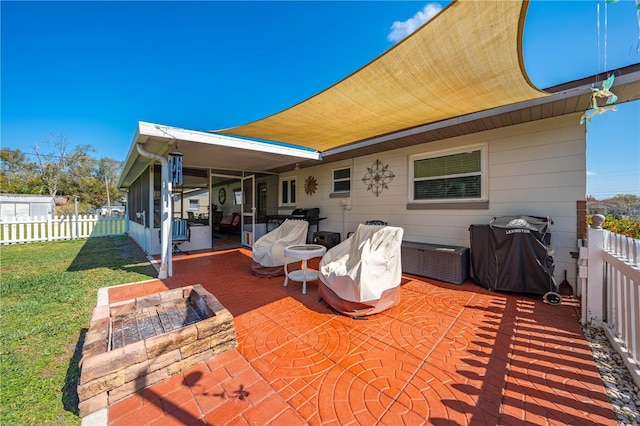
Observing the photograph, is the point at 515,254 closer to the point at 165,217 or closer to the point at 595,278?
the point at 595,278

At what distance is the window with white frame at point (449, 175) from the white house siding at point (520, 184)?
0.14 m

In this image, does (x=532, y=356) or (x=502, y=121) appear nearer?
(x=532, y=356)

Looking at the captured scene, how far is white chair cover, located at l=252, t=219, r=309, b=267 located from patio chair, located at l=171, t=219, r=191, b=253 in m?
2.92

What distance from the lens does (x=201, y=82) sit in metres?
10.9

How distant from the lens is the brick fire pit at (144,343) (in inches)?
65.5

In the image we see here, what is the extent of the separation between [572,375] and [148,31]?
1179cm

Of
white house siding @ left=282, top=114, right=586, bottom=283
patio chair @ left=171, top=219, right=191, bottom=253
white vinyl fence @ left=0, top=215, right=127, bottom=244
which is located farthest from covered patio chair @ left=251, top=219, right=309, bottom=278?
white vinyl fence @ left=0, top=215, right=127, bottom=244

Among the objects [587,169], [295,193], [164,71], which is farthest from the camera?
[164,71]

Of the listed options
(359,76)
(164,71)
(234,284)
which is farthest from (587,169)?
(164,71)

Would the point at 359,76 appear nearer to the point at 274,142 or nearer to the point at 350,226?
the point at 274,142

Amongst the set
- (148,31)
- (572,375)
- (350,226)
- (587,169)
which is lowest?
(572,375)

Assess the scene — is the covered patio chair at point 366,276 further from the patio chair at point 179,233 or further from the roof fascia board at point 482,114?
the patio chair at point 179,233

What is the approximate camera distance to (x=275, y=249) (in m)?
4.58

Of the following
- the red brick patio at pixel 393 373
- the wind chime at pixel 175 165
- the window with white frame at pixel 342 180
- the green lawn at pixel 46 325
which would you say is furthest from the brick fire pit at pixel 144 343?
the window with white frame at pixel 342 180
